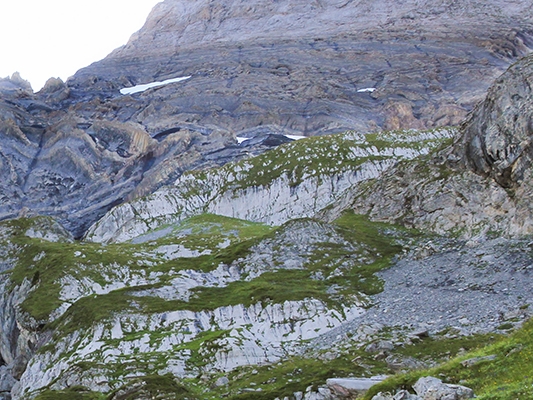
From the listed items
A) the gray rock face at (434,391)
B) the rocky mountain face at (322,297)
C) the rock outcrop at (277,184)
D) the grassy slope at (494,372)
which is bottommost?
the rock outcrop at (277,184)

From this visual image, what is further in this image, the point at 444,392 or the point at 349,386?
the point at 349,386

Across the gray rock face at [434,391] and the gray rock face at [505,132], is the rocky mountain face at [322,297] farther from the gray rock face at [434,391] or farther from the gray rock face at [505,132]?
the gray rock face at [505,132]

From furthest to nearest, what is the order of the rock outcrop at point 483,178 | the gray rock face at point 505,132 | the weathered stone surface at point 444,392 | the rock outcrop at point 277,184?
the rock outcrop at point 277,184, the gray rock face at point 505,132, the rock outcrop at point 483,178, the weathered stone surface at point 444,392

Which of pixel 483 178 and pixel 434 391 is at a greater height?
pixel 434 391

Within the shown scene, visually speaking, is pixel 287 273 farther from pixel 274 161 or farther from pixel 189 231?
pixel 274 161

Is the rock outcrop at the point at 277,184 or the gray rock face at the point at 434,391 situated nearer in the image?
the gray rock face at the point at 434,391

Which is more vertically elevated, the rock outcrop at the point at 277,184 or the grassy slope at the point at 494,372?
the grassy slope at the point at 494,372

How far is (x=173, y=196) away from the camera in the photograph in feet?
536

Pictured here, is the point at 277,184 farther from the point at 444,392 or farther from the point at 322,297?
the point at 444,392

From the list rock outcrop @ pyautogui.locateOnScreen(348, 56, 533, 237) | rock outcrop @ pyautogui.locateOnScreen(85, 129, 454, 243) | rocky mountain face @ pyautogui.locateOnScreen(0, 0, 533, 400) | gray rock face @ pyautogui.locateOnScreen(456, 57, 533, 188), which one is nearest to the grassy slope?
rocky mountain face @ pyautogui.locateOnScreen(0, 0, 533, 400)

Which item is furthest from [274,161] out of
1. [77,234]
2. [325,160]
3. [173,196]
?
[77,234]

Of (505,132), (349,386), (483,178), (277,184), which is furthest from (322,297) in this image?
(277,184)

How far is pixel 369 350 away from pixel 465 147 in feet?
165

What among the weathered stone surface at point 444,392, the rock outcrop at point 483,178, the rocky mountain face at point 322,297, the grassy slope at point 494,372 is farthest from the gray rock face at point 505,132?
the weathered stone surface at point 444,392
